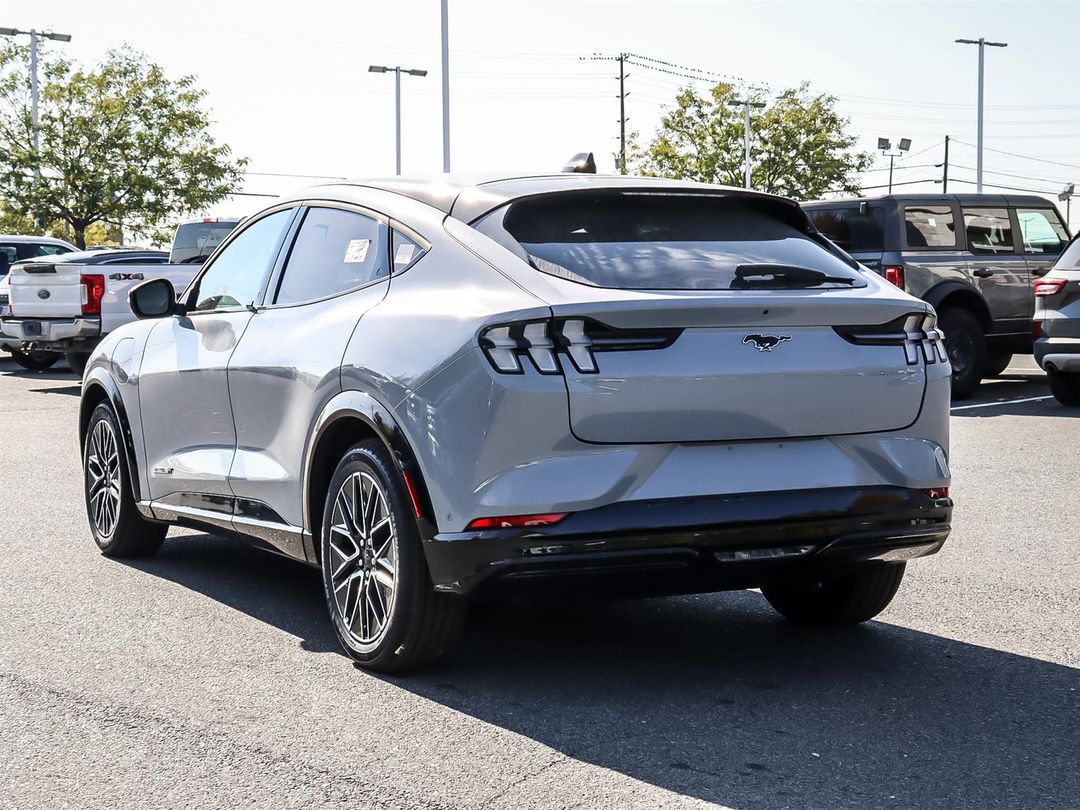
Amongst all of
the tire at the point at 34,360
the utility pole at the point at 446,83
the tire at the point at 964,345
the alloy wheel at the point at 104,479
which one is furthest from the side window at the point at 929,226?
the utility pole at the point at 446,83

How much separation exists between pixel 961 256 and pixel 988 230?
1.95ft

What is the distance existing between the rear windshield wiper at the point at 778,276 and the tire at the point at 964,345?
38.0 feet

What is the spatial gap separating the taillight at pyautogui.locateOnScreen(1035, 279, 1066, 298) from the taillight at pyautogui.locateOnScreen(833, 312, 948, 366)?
961 centimetres

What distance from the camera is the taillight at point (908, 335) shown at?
4758mm

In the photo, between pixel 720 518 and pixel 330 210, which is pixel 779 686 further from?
pixel 330 210

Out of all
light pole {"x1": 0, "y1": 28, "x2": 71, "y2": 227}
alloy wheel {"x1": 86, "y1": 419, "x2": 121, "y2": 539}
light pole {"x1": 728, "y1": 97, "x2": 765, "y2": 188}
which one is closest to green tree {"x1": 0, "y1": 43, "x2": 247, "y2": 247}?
light pole {"x1": 0, "y1": 28, "x2": 71, "y2": 227}

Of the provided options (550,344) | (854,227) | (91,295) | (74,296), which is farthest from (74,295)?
(550,344)

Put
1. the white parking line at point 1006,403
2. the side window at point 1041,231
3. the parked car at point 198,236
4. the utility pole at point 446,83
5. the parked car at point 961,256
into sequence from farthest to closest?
the utility pole at point 446,83 → the parked car at point 198,236 → the side window at point 1041,231 → the parked car at point 961,256 → the white parking line at point 1006,403

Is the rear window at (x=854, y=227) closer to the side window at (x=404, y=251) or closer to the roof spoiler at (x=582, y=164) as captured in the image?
the roof spoiler at (x=582, y=164)

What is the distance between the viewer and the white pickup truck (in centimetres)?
1905

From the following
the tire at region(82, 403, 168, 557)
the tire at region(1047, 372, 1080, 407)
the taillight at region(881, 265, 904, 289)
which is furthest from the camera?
the taillight at region(881, 265, 904, 289)

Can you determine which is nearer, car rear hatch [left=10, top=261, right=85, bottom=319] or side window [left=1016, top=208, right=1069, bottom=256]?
side window [left=1016, top=208, right=1069, bottom=256]

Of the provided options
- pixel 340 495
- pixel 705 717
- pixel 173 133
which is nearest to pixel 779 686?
pixel 705 717

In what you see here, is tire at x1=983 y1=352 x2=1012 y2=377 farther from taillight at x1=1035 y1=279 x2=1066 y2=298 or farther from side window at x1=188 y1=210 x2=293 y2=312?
side window at x1=188 y1=210 x2=293 y2=312
